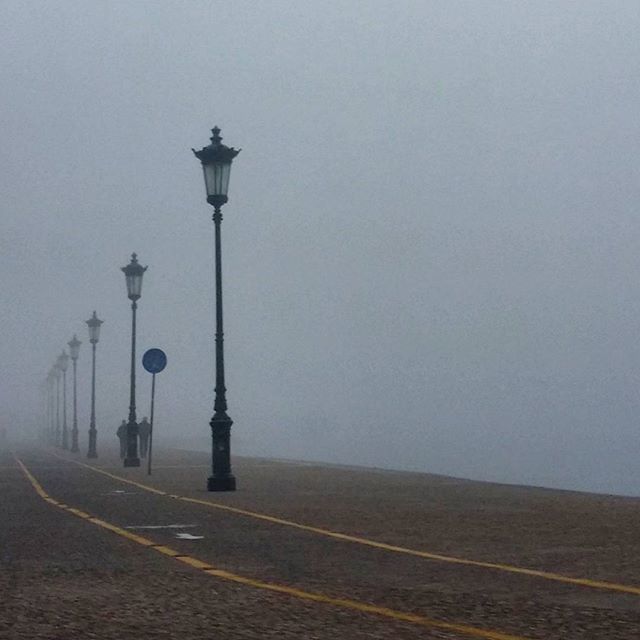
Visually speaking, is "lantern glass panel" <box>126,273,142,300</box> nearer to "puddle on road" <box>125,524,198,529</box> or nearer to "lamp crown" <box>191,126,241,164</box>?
"lamp crown" <box>191,126,241,164</box>

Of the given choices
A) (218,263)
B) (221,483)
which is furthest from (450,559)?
(218,263)

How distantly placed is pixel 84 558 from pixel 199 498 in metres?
10.8

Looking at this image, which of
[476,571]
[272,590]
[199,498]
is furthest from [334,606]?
[199,498]

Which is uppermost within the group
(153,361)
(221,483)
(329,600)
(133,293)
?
(133,293)

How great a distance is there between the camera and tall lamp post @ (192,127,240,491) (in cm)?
2762

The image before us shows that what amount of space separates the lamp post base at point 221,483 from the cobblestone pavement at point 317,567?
9.71 ft

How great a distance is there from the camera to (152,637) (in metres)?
8.32

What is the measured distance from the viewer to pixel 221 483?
26953mm

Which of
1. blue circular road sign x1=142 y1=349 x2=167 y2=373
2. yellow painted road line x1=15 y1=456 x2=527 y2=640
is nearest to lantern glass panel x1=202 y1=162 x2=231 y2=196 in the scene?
blue circular road sign x1=142 y1=349 x2=167 y2=373

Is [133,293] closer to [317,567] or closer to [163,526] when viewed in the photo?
[163,526]

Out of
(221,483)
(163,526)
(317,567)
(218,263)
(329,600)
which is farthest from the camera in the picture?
(218,263)

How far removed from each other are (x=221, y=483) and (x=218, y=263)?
425 cm

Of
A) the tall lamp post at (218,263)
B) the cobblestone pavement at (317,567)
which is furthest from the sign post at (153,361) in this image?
the cobblestone pavement at (317,567)

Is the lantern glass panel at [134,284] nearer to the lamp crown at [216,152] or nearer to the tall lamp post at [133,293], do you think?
the tall lamp post at [133,293]
